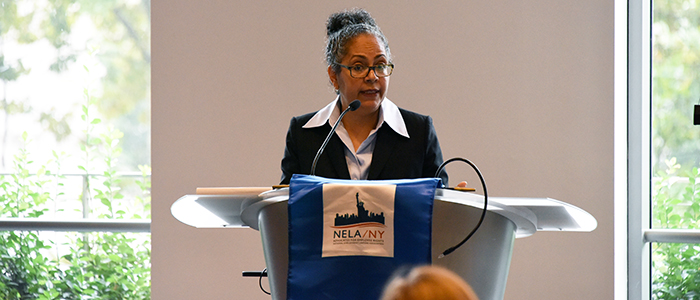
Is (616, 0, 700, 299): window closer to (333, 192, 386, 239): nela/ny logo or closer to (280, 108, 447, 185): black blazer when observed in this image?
(280, 108, 447, 185): black blazer

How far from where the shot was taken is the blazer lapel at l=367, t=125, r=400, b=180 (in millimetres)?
1680

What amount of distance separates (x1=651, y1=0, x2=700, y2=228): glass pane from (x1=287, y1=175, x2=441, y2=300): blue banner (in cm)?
253

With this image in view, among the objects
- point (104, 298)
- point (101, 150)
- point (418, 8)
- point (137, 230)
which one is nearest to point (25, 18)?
point (101, 150)

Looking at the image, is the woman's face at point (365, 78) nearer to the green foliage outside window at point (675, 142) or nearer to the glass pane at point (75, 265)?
the green foliage outside window at point (675, 142)

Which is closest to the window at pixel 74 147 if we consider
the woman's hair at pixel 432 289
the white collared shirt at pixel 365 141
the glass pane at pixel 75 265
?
the glass pane at pixel 75 265

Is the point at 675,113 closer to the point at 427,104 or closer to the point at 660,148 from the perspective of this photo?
the point at 660,148

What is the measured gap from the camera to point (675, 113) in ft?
10.0

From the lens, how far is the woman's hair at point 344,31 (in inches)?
70.0

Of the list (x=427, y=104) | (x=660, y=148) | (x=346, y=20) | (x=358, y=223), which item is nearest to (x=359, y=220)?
(x=358, y=223)

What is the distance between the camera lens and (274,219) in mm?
1073

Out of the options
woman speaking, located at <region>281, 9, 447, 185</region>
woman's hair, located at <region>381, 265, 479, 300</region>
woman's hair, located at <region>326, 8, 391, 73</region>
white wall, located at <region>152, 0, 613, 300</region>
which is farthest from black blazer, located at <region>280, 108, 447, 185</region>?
white wall, located at <region>152, 0, 613, 300</region>

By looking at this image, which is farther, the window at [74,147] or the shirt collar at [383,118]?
the window at [74,147]

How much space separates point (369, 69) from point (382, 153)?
24cm

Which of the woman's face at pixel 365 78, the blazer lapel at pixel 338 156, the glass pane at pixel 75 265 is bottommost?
the glass pane at pixel 75 265
